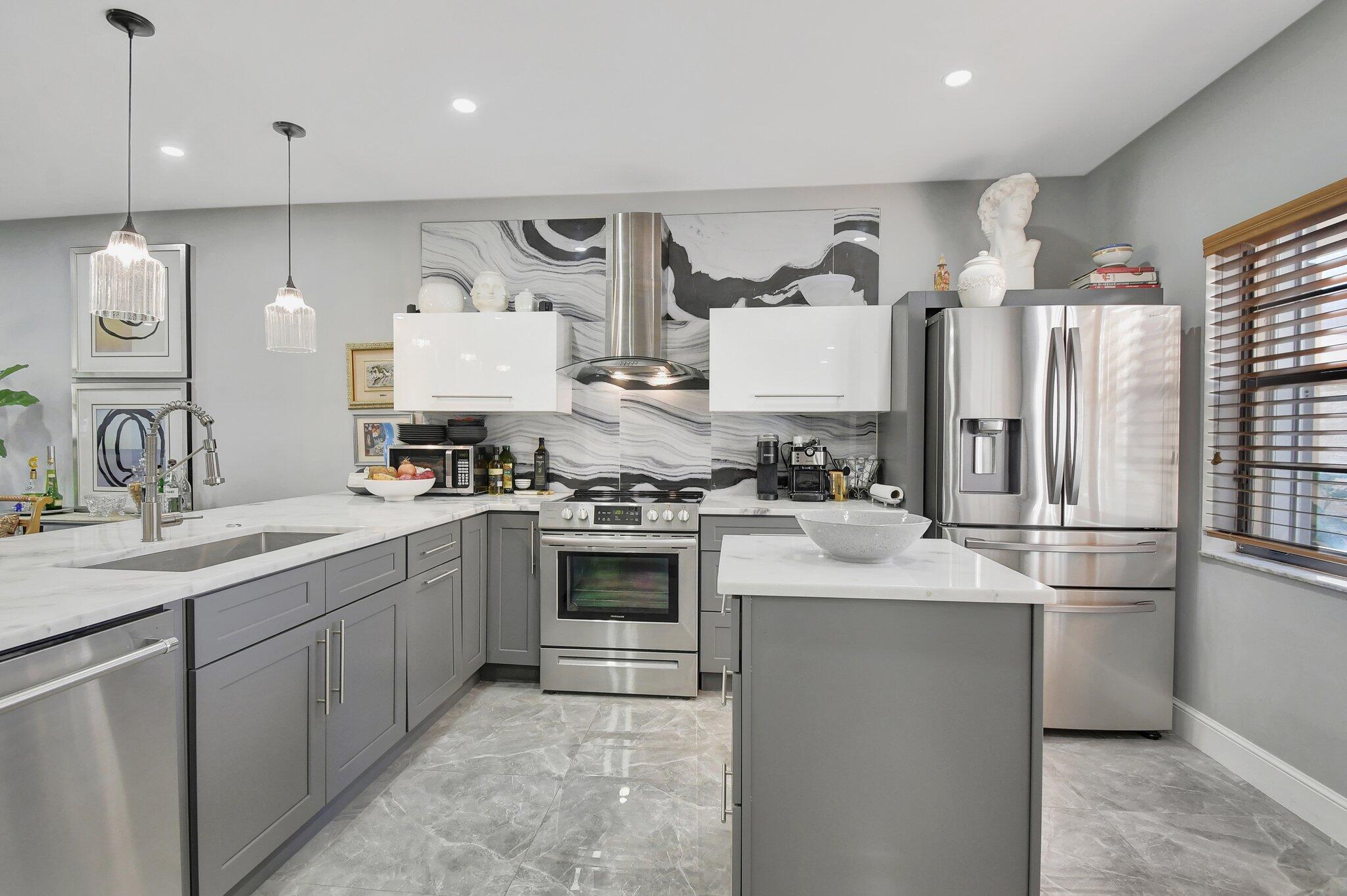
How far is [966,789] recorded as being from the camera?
131cm

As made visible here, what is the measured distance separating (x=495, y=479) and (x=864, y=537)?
258 centimetres

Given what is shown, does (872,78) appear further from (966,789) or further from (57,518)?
(57,518)

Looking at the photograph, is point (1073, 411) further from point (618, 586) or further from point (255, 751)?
point (255, 751)

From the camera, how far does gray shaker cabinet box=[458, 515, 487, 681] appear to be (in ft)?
9.42

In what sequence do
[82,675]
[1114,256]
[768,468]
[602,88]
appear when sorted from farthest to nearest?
[768,468] → [1114,256] → [602,88] → [82,675]

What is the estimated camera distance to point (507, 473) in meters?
3.55

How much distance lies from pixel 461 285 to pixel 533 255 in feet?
1.63

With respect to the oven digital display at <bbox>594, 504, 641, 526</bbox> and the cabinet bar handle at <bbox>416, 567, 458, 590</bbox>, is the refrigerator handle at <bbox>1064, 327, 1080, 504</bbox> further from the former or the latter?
the cabinet bar handle at <bbox>416, 567, 458, 590</bbox>

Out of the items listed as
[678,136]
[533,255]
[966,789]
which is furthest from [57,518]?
[966,789]

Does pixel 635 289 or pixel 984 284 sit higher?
pixel 635 289

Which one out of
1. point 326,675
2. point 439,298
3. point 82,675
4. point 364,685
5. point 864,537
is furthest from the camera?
point 439,298

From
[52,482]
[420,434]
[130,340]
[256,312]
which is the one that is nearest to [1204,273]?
[420,434]

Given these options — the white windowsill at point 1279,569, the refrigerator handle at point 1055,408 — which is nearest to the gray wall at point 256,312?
the refrigerator handle at point 1055,408

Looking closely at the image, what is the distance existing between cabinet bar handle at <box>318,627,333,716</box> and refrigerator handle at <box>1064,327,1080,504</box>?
292cm
